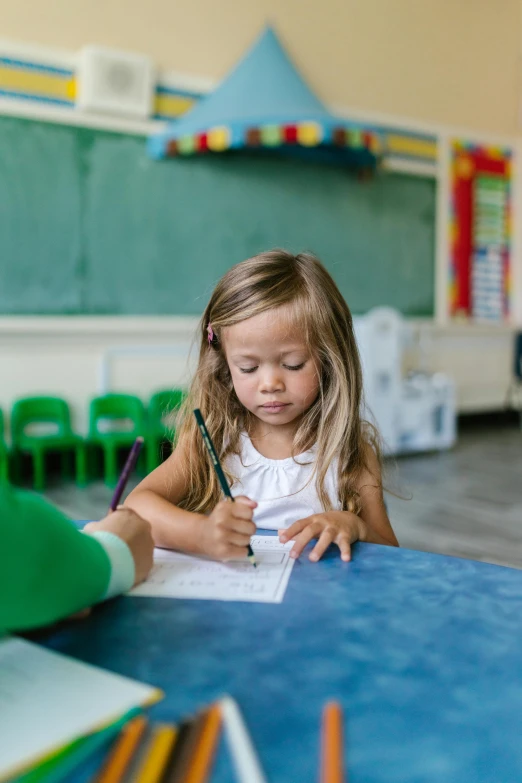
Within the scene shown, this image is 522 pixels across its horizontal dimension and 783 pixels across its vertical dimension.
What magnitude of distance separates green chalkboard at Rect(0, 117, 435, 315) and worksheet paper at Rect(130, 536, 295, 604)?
2831 millimetres

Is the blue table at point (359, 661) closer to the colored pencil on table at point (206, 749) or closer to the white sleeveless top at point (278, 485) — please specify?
the colored pencil on table at point (206, 749)

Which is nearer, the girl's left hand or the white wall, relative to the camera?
the girl's left hand

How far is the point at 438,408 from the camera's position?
4.70 metres

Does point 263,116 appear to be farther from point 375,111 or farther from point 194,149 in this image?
point 375,111

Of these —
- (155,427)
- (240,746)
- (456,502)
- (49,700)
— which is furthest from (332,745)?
(155,427)

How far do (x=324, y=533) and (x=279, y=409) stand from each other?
279 millimetres

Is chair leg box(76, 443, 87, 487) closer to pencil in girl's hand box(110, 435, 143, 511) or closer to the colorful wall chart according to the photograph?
pencil in girl's hand box(110, 435, 143, 511)

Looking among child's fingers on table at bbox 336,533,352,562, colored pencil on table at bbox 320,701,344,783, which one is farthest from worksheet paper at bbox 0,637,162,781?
child's fingers on table at bbox 336,533,352,562

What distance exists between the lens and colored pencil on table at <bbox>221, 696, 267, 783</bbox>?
15.5 inches

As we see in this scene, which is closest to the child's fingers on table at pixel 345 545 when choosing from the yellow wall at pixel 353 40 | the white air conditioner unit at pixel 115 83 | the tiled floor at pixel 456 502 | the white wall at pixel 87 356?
the tiled floor at pixel 456 502

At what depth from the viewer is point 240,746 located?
420 millimetres

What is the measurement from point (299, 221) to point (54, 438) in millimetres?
2098

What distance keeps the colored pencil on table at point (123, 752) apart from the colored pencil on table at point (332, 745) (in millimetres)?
110

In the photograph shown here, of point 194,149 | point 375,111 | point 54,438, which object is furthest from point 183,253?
point 375,111
